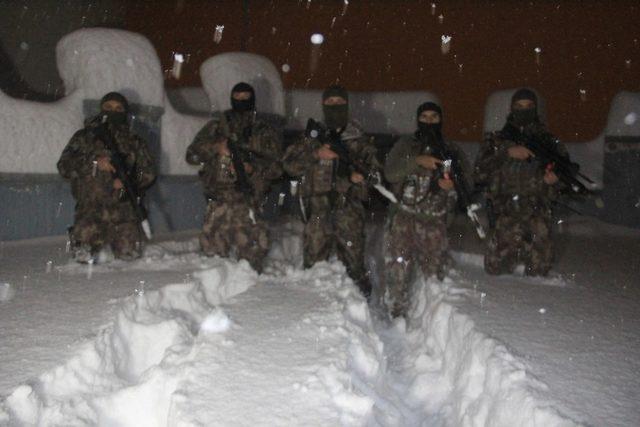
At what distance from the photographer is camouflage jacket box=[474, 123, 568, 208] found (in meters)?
4.45

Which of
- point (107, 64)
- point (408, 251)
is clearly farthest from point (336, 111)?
point (107, 64)

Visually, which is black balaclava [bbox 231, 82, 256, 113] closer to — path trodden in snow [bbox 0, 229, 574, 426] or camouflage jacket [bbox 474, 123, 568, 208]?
path trodden in snow [bbox 0, 229, 574, 426]

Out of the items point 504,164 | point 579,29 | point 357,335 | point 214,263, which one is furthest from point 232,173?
point 579,29

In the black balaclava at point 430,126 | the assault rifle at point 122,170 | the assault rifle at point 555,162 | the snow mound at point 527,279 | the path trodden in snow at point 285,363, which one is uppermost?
the black balaclava at point 430,126

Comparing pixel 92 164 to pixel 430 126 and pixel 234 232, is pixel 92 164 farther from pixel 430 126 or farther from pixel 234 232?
pixel 430 126

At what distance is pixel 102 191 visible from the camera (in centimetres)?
464

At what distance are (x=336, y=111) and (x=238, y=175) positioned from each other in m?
1.07

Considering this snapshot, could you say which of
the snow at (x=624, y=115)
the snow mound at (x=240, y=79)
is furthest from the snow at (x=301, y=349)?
the snow at (x=624, y=115)

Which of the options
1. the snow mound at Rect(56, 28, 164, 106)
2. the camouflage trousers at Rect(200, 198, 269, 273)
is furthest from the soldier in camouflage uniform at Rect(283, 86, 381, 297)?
the snow mound at Rect(56, 28, 164, 106)

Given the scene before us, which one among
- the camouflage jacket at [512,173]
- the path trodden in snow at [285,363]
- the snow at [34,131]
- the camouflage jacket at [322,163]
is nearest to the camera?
the path trodden in snow at [285,363]

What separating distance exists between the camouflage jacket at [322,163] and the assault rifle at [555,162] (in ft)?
4.51

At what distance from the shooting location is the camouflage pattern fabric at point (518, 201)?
4465 millimetres

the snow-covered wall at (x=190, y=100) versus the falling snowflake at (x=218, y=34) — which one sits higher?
the falling snowflake at (x=218, y=34)

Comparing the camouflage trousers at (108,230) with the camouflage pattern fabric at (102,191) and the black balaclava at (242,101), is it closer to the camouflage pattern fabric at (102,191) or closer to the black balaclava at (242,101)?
the camouflage pattern fabric at (102,191)
